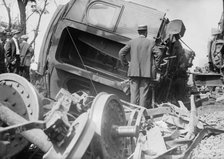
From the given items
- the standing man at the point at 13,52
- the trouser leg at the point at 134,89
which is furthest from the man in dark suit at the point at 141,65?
the standing man at the point at 13,52

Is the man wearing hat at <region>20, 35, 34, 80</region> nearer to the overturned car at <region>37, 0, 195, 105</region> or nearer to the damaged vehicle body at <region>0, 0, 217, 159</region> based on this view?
the damaged vehicle body at <region>0, 0, 217, 159</region>

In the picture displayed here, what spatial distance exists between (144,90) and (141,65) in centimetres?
42

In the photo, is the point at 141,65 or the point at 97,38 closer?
the point at 141,65

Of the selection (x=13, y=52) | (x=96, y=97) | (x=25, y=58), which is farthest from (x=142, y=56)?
(x=25, y=58)

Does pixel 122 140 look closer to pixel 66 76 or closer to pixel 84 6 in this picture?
pixel 66 76

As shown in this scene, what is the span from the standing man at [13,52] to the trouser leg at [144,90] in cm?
414

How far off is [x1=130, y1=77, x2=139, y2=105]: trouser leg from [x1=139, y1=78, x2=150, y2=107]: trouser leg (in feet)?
0.22

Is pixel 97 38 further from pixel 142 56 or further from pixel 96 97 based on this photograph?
pixel 96 97

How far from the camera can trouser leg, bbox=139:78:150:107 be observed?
21.3 ft

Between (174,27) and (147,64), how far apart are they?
1.27 metres

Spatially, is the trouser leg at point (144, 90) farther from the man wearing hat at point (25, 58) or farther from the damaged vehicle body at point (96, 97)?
the man wearing hat at point (25, 58)

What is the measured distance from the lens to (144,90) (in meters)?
6.49

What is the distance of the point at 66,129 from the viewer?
2.73 m

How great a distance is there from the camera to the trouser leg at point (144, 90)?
21.3 ft
